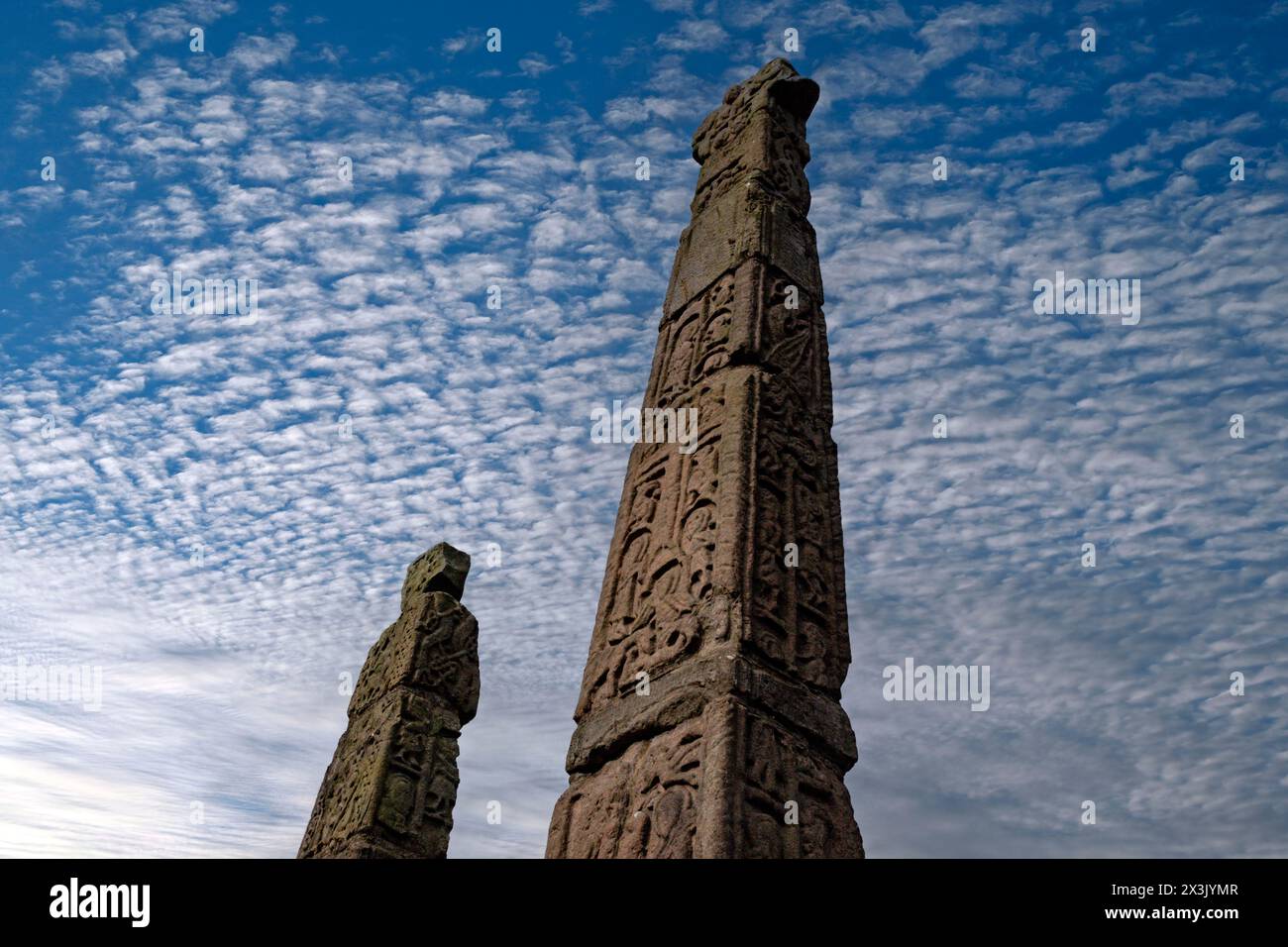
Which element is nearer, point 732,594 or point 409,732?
point 732,594

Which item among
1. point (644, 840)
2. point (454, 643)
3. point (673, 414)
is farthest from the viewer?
point (454, 643)

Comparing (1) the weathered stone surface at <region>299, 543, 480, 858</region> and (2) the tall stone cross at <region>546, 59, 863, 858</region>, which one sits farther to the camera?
(1) the weathered stone surface at <region>299, 543, 480, 858</region>

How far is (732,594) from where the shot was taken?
381 cm

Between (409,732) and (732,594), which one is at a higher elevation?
(409,732)

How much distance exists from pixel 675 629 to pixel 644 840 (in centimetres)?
79

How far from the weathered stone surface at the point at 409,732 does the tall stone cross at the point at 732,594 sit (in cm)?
396

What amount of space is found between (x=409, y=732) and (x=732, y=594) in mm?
4894

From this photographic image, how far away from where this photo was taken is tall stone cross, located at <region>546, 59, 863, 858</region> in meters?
3.46

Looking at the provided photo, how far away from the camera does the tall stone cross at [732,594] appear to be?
3.46m

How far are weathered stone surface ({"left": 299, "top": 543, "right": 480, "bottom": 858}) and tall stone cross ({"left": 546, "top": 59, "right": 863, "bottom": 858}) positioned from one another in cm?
396

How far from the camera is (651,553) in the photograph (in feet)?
14.3

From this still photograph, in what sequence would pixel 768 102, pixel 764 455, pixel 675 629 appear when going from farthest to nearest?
pixel 768 102, pixel 764 455, pixel 675 629
